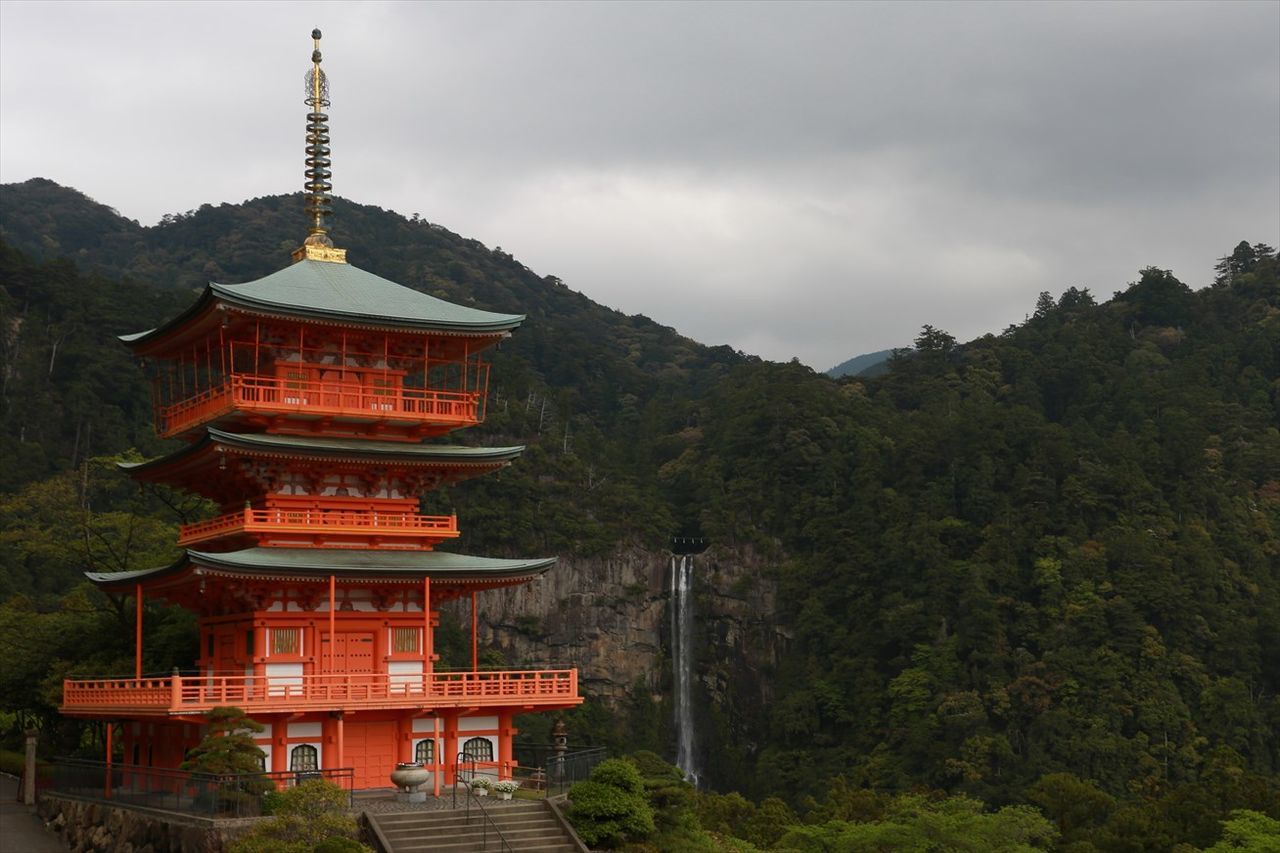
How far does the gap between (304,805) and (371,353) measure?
11.2m

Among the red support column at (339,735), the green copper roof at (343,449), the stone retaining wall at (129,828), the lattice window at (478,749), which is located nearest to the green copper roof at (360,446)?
the green copper roof at (343,449)

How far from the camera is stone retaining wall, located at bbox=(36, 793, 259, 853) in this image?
27.1 meters

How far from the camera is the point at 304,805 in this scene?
2681 cm

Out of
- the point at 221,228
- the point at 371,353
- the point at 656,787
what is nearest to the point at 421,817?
the point at 656,787

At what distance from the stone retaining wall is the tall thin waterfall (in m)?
49.6

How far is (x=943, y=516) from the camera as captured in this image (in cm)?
8381

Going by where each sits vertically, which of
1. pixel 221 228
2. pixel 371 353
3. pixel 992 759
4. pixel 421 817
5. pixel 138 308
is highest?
pixel 221 228

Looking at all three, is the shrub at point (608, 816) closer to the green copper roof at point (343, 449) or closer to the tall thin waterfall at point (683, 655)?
the green copper roof at point (343, 449)

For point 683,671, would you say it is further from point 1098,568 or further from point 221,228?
point 221,228

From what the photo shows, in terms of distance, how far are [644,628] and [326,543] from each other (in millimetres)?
53872

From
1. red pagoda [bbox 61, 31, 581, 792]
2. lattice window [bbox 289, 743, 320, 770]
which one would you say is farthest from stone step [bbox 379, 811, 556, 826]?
lattice window [bbox 289, 743, 320, 770]

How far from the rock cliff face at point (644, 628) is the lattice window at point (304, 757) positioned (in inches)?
2020

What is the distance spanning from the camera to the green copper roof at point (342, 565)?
3086 centimetres

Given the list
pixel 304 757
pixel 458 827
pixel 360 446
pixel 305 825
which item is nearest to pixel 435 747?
pixel 304 757
